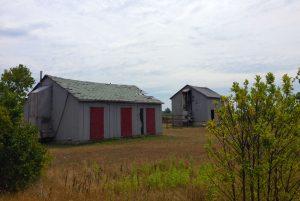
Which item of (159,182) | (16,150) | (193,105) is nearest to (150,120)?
(193,105)

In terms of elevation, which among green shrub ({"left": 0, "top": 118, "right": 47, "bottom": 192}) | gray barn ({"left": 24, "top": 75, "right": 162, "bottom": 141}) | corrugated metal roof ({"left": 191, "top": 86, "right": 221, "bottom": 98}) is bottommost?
green shrub ({"left": 0, "top": 118, "right": 47, "bottom": 192})

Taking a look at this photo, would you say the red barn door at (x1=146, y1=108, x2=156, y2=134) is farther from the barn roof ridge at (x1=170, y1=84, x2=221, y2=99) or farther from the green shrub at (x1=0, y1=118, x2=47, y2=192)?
the green shrub at (x1=0, y1=118, x2=47, y2=192)

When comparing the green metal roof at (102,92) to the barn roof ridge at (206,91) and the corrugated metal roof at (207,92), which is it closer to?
the barn roof ridge at (206,91)

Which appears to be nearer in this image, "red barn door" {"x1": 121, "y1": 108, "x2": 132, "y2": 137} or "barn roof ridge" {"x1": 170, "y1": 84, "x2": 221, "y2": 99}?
"red barn door" {"x1": 121, "y1": 108, "x2": 132, "y2": 137}

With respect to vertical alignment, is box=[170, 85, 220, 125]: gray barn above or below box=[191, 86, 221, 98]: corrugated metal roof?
below

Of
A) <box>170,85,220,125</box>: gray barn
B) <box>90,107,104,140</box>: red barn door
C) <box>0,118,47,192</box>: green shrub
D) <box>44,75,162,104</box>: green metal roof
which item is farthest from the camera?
<box>170,85,220,125</box>: gray barn

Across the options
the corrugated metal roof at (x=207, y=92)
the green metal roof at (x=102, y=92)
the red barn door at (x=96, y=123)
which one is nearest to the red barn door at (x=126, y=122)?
the green metal roof at (x=102, y=92)

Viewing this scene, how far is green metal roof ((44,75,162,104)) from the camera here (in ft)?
83.3

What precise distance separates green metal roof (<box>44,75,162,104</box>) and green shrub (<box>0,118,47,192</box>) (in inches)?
624

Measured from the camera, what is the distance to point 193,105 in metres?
46.7

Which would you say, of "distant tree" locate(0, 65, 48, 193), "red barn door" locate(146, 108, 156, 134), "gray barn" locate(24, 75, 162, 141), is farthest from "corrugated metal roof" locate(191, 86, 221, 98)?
"distant tree" locate(0, 65, 48, 193)

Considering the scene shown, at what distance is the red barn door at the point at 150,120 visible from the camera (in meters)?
30.0

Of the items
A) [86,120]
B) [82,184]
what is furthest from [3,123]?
[86,120]

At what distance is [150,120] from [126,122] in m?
3.26
